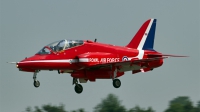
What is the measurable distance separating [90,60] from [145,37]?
228 inches

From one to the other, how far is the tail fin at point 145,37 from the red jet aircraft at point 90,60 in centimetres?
27

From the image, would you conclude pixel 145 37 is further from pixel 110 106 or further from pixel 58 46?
pixel 110 106

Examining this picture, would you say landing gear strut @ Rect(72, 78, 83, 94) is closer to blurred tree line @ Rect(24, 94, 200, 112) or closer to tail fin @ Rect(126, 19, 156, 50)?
tail fin @ Rect(126, 19, 156, 50)

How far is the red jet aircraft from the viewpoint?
39.6 meters

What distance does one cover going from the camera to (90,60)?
40594mm

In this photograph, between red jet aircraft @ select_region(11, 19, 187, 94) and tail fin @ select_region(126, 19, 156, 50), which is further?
tail fin @ select_region(126, 19, 156, 50)

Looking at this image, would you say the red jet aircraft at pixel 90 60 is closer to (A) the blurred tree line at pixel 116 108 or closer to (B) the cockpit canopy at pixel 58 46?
(B) the cockpit canopy at pixel 58 46

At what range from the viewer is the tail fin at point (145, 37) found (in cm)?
4450

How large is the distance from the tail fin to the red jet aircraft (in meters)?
0.27

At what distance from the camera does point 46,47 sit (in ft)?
131

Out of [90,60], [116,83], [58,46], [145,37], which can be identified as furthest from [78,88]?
[145,37]

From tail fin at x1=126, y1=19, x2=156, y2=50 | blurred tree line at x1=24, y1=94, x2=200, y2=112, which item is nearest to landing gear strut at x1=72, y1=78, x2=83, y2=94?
tail fin at x1=126, y1=19, x2=156, y2=50

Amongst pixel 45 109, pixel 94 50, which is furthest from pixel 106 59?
pixel 45 109

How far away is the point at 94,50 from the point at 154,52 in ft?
15.2
